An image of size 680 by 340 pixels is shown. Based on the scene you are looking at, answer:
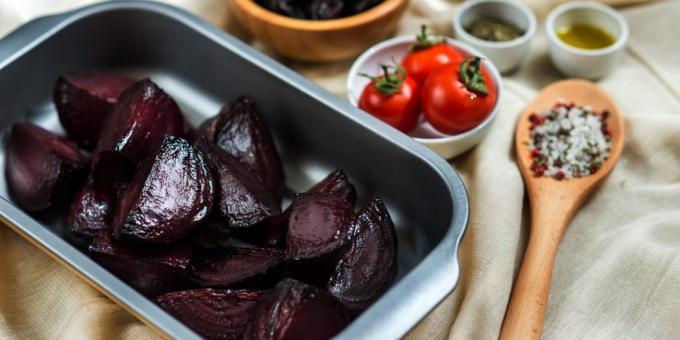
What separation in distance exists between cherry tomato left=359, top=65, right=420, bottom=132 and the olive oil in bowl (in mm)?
539

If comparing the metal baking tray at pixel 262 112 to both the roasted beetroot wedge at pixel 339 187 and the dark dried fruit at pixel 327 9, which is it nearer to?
the roasted beetroot wedge at pixel 339 187

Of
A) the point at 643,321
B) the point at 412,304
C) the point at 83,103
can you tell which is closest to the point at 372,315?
the point at 412,304

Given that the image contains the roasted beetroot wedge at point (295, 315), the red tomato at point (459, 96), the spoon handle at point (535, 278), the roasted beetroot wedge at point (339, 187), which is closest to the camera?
the roasted beetroot wedge at point (295, 315)

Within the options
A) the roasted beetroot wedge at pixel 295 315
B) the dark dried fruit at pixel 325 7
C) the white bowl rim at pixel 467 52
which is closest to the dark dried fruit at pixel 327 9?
the dark dried fruit at pixel 325 7

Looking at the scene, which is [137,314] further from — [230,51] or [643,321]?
[643,321]

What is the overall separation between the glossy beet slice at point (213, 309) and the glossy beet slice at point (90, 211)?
0.25 m

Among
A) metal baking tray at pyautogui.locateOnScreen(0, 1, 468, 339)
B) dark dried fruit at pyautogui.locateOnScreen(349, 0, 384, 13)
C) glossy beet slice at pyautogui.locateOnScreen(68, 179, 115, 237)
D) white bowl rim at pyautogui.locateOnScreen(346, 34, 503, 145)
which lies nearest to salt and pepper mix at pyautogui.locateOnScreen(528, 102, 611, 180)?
white bowl rim at pyautogui.locateOnScreen(346, 34, 503, 145)

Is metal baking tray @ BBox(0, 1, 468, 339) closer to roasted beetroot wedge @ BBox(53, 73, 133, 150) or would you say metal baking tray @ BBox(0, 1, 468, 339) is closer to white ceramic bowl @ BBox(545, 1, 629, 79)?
roasted beetroot wedge @ BBox(53, 73, 133, 150)

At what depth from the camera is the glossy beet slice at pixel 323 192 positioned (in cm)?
168

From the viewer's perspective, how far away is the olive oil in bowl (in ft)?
7.38

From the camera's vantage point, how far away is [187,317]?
1503 millimetres

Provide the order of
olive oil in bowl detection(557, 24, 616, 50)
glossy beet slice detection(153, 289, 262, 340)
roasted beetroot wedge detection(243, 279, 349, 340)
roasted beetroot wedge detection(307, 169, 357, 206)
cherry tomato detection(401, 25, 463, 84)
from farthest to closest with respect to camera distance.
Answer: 1. olive oil in bowl detection(557, 24, 616, 50)
2. cherry tomato detection(401, 25, 463, 84)
3. roasted beetroot wedge detection(307, 169, 357, 206)
4. glossy beet slice detection(153, 289, 262, 340)
5. roasted beetroot wedge detection(243, 279, 349, 340)

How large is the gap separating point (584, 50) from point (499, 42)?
220 mm

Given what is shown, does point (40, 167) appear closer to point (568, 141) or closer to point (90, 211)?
point (90, 211)
